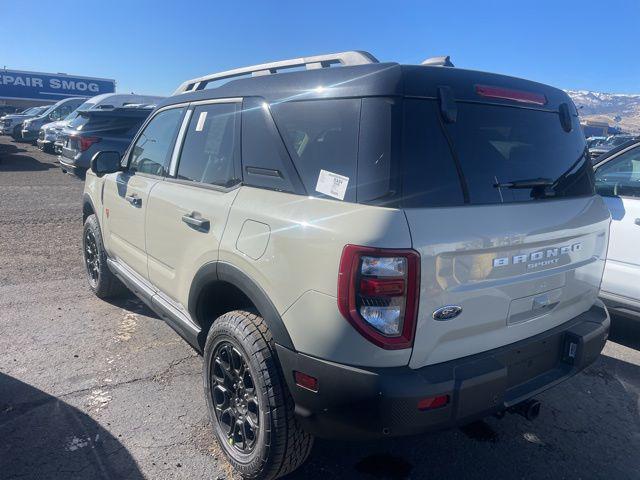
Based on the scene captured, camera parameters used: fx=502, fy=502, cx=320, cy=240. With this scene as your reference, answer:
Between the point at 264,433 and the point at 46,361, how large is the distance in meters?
2.22

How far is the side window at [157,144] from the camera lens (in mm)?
3559

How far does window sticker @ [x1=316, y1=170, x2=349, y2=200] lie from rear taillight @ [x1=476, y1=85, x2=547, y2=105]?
79 cm

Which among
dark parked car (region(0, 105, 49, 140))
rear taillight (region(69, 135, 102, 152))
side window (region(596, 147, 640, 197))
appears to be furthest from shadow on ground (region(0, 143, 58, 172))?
side window (region(596, 147, 640, 197))

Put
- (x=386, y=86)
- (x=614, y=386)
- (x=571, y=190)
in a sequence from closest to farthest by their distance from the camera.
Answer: (x=386, y=86) → (x=571, y=190) → (x=614, y=386)

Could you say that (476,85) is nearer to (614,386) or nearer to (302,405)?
(302,405)

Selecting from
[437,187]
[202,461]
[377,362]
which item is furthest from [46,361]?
[437,187]

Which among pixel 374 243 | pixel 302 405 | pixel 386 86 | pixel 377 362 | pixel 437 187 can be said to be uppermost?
pixel 386 86

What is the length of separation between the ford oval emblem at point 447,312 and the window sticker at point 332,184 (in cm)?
61

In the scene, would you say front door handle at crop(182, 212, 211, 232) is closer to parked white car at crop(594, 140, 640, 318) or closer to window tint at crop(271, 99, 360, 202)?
window tint at crop(271, 99, 360, 202)

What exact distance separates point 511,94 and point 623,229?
2.41 metres

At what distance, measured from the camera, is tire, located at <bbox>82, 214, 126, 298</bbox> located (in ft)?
15.6

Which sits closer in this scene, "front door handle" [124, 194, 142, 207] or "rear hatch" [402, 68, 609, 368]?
"rear hatch" [402, 68, 609, 368]

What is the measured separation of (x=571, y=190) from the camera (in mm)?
2721

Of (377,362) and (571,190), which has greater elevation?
(571,190)
